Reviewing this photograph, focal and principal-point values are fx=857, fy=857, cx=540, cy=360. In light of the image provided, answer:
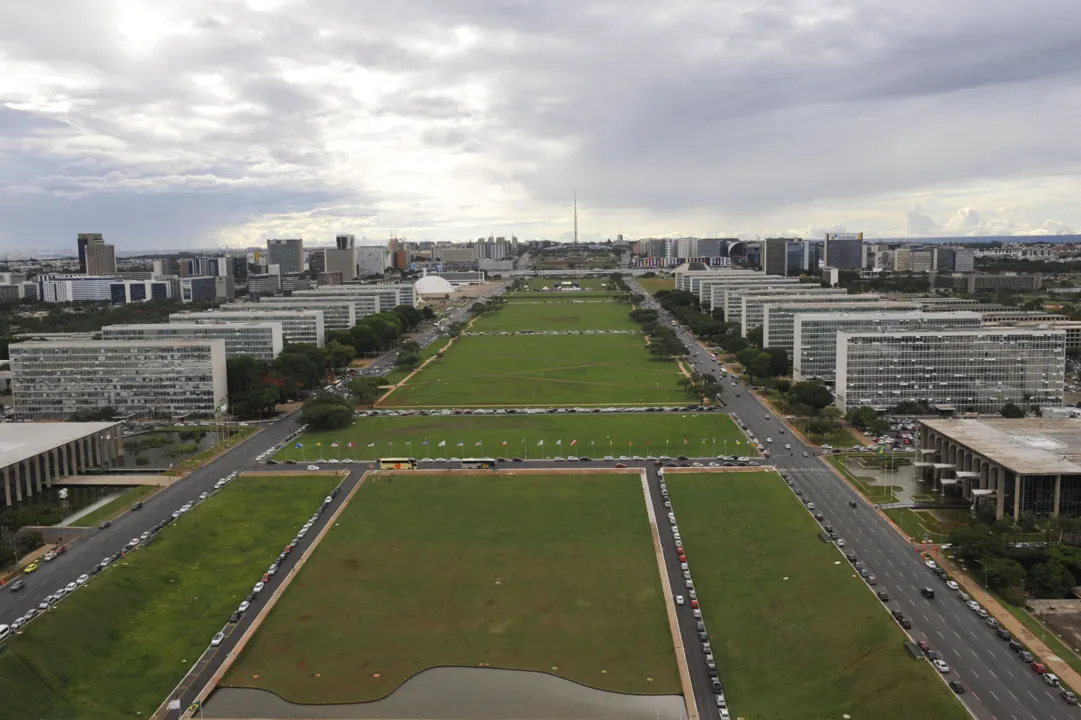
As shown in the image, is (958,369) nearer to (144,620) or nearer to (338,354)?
(338,354)

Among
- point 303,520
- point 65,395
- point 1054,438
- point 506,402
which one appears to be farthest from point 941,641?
point 65,395

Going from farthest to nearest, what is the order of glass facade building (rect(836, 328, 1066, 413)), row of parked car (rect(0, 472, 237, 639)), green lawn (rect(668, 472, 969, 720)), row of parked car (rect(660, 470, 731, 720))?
glass facade building (rect(836, 328, 1066, 413)), row of parked car (rect(0, 472, 237, 639)), row of parked car (rect(660, 470, 731, 720)), green lawn (rect(668, 472, 969, 720))

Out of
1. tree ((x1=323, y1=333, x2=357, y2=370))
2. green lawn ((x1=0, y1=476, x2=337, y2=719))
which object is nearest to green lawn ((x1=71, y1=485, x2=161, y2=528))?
green lawn ((x1=0, y1=476, x2=337, y2=719))

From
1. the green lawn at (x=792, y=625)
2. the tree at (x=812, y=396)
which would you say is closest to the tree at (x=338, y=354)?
the tree at (x=812, y=396)

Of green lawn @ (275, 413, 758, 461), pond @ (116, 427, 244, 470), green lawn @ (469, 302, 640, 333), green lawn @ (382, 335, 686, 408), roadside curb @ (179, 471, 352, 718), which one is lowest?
roadside curb @ (179, 471, 352, 718)

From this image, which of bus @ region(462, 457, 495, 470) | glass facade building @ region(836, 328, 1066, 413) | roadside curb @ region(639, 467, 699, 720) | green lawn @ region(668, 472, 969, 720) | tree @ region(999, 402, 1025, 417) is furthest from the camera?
glass facade building @ region(836, 328, 1066, 413)

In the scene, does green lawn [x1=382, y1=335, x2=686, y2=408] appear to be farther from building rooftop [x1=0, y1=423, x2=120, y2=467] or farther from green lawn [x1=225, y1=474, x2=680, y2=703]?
green lawn [x1=225, y1=474, x2=680, y2=703]

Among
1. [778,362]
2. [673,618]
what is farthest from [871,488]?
[778,362]

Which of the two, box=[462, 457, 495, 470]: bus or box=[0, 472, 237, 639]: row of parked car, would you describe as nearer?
box=[0, 472, 237, 639]: row of parked car
